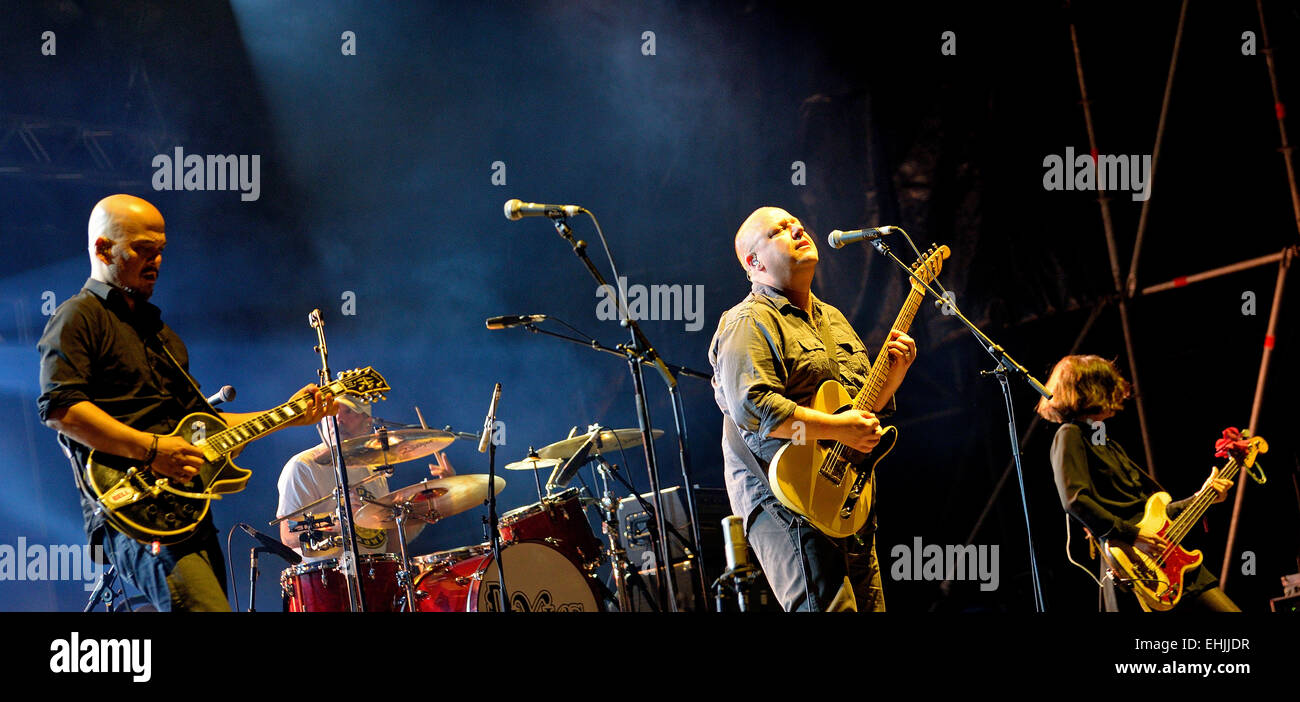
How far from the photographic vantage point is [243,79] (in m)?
6.80

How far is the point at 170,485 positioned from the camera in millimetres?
3150

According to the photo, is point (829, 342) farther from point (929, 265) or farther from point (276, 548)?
point (276, 548)

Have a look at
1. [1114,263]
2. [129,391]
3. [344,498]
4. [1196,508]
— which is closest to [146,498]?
[129,391]

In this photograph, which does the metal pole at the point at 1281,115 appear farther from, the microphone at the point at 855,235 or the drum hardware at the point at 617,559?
the drum hardware at the point at 617,559

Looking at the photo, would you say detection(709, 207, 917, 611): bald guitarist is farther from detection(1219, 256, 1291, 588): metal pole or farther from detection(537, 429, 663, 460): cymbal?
detection(1219, 256, 1291, 588): metal pole

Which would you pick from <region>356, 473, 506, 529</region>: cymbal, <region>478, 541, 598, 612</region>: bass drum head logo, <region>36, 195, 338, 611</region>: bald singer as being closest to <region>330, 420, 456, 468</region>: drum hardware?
<region>356, 473, 506, 529</region>: cymbal

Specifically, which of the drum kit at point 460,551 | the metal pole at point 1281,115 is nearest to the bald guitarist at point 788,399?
the drum kit at point 460,551

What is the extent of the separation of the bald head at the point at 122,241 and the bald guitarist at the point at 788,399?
2.08 m

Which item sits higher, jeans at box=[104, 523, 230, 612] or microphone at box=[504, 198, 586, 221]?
microphone at box=[504, 198, 586, 221]

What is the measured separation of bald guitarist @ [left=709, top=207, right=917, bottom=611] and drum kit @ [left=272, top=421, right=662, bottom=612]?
1.96 m

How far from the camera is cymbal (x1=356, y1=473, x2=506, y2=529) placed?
19.0 ft
